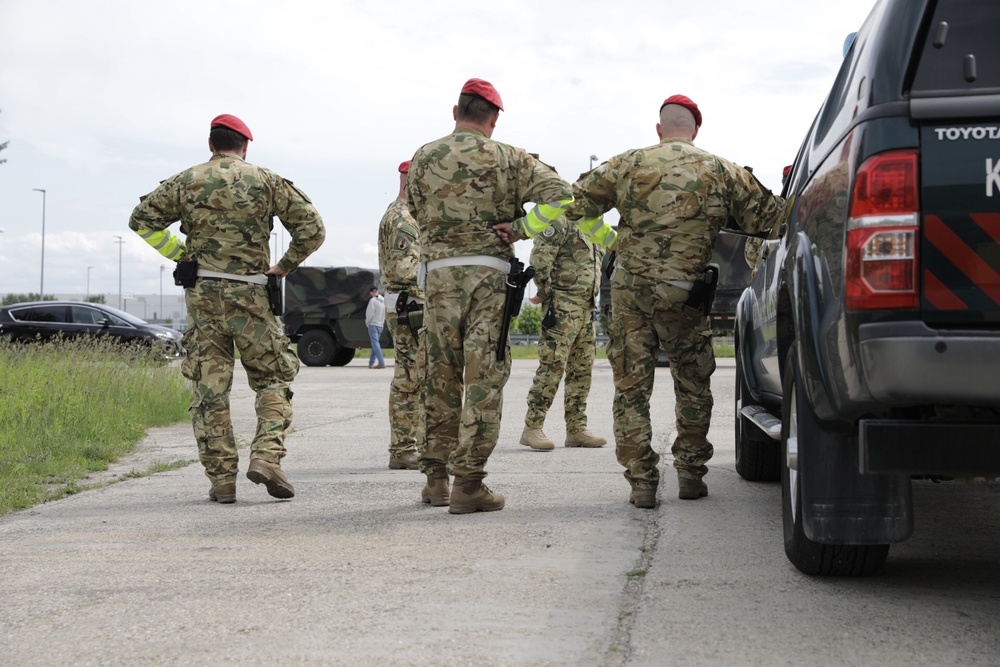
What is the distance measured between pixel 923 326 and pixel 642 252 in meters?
2.72

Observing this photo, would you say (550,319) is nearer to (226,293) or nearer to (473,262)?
(473,262)

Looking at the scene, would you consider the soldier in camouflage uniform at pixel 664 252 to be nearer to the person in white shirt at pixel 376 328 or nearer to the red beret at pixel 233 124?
the red beret at pixel 233 124

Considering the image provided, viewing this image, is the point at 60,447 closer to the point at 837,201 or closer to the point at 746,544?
the point at 746,544

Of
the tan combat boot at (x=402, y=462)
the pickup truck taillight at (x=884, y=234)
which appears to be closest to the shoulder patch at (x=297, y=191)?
the tan combat boot at (x=402, y=462)

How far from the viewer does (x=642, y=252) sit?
19.2ft

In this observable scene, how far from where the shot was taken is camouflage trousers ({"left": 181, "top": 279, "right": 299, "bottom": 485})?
248 inches

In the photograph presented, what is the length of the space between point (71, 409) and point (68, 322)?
1686 cm

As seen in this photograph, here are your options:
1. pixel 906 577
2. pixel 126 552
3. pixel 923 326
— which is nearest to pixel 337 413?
pixel 126 552

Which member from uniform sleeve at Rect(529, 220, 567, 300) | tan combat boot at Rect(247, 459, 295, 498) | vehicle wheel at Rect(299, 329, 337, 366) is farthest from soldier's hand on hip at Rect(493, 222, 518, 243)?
vehicle wheel at Rect(299, 329, 337, 366)

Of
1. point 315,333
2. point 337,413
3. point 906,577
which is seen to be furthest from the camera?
point 315,333

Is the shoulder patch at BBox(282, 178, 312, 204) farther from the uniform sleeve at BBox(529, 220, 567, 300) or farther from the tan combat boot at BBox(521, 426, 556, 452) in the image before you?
the tan combat boot at BBox(521, 426, 556, 452)

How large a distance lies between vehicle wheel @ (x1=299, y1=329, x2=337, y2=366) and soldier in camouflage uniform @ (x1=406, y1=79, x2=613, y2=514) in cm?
2004

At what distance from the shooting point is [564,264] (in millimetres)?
8719

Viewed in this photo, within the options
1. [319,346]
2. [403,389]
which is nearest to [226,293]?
[403,389]
